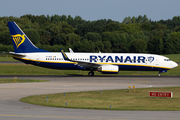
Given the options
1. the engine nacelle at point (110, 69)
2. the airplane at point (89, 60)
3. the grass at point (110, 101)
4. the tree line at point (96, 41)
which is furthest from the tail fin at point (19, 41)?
the tree line at point (96, 41)

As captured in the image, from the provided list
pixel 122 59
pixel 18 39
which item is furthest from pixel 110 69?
pixel 18 39

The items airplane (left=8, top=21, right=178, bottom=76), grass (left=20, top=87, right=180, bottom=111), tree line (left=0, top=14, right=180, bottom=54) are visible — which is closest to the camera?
grass (left=20, top=87, right=180, bottom=111)

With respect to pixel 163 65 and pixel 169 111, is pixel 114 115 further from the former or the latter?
pixel 163 65

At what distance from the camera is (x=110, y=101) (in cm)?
2350

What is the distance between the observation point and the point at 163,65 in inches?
1895

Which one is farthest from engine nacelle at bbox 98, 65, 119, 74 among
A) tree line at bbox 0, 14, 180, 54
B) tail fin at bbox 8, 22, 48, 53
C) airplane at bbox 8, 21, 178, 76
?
tree line at bbox 0, 14, 180, 54

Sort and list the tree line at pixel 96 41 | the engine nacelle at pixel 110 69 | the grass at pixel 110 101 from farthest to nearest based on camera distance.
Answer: the tree line at pixel 96 41, the engine nacelle at pixel 110 69, the grass at pixel 110 101

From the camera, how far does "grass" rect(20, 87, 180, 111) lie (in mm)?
20688

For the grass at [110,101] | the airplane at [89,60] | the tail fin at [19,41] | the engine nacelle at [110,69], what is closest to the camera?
the grass at [110,101]

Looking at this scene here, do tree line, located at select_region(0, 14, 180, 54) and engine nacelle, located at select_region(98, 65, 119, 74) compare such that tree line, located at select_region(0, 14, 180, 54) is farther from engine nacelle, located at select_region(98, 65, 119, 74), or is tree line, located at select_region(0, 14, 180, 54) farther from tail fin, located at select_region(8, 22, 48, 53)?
engine nacelle, located at select_region(98, 65, 119, 74)

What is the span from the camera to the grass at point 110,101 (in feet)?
67.9

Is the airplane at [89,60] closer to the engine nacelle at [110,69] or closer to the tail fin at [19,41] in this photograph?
the tail fin at [19,41]

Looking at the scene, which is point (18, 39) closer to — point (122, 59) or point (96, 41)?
point (122, 59)

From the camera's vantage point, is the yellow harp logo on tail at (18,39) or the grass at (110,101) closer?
the grass at (110,101)
